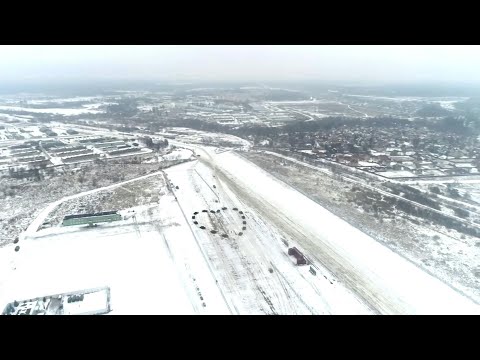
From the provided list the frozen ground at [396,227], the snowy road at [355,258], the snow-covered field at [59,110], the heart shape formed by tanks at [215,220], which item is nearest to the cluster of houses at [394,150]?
the frozen ground at [396,227]

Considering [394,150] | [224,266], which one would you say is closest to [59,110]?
[394,150]

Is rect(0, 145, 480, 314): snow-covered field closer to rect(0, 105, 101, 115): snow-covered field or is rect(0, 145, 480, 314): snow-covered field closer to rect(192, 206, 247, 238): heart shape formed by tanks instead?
rect(192, 206, 247, 238): heart shape formed by tanks

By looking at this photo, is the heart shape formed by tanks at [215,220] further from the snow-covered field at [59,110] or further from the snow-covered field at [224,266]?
the snow-covered field at [59,110]

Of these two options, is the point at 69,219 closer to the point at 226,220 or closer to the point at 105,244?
the point at 105,244

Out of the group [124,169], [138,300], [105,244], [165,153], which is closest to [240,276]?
[138,300]
